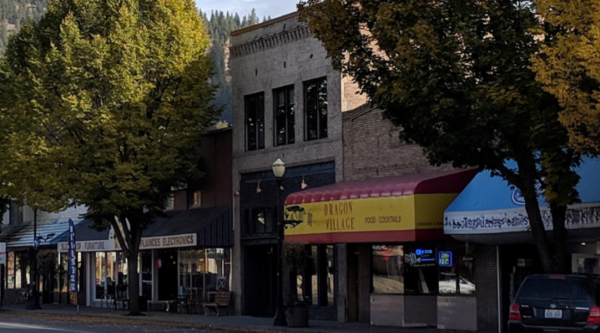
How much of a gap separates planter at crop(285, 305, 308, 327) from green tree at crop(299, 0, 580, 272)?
966cm

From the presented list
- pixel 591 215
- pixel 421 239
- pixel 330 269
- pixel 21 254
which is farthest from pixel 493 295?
pixel 21 254

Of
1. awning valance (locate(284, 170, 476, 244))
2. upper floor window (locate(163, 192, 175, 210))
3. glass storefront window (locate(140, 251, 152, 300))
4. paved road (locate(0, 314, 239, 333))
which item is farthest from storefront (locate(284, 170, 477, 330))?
glass storefront window (locate(140, 251, 152, 300))

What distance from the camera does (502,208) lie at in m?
23.4

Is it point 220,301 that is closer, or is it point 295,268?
point 295,268

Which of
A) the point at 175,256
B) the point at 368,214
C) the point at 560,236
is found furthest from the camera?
the point at 175,256

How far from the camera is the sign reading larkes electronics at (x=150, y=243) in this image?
3647 centimetres

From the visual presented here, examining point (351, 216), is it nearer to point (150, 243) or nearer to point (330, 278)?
point (330, 278)

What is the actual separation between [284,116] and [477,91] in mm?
16644

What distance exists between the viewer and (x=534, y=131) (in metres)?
18.1

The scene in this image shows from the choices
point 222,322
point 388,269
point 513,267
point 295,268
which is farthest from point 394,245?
point 222,322

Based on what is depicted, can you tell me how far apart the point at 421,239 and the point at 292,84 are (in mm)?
10053

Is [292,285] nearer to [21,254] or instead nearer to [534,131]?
[534,131]

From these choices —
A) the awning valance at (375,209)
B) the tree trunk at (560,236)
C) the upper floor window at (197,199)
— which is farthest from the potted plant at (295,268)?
the tree trunk at (560,236)

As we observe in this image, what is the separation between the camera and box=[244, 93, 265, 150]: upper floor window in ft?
118
